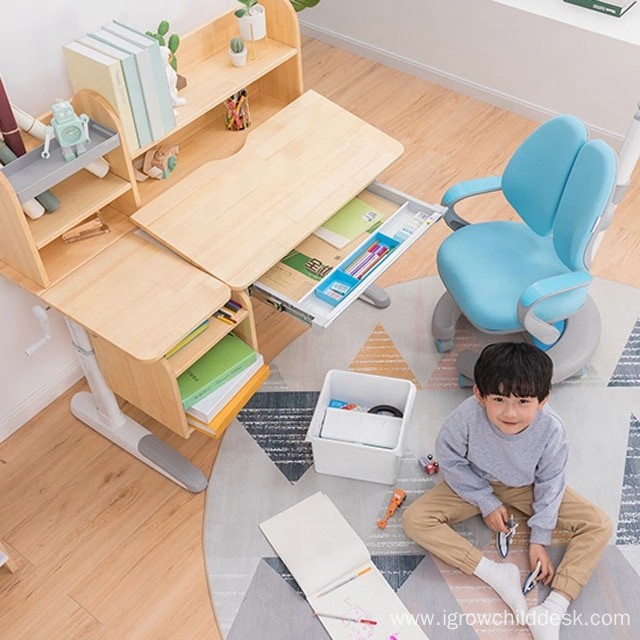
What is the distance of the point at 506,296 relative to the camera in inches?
94.7

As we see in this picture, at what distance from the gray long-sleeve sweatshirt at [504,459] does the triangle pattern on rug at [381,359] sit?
0.47 metres

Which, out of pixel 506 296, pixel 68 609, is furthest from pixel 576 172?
pixel 68 609

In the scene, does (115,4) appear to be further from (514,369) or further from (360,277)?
(514,369)

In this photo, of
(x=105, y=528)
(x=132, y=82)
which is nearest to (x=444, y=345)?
(x=105, y=528)

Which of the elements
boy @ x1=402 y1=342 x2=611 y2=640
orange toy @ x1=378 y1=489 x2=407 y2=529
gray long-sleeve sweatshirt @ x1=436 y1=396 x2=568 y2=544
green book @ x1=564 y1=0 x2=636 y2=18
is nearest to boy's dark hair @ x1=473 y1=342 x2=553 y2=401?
boy @ x1=402 y1=342 x2=611 y2=640

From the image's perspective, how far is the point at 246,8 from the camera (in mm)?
2326

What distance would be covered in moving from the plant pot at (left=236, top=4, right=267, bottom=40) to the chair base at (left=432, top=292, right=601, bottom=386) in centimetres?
103

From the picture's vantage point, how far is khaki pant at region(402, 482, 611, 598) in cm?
215

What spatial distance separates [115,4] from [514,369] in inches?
55.1

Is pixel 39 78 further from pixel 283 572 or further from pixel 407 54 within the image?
pixel 407 54

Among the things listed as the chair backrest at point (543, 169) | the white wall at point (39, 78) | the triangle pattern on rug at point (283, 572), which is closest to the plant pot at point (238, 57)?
the white wall at point (39, 78)

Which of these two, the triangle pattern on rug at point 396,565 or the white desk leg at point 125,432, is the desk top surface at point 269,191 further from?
the triangle pattern on rug at point 396,565

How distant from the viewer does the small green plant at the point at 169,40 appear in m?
2.15

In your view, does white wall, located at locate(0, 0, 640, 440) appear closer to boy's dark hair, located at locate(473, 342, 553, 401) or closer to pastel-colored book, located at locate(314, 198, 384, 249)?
pastel-colored book, located at locate(314, 198, 384, 249)
